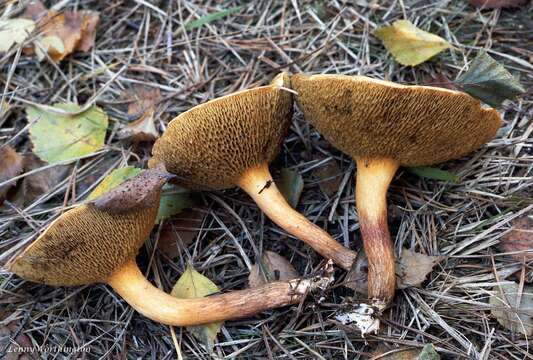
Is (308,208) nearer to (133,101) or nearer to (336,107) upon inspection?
(336,107)

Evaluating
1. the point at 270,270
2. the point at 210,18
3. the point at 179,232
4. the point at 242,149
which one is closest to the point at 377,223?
the point at 270,270

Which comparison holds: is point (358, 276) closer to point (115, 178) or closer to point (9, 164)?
point (115, 178)

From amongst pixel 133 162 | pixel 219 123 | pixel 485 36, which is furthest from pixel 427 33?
pixel 133 162

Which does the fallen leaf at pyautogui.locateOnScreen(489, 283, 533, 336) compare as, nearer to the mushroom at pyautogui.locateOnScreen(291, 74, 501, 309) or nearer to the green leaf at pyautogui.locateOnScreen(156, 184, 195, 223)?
the mushroom at pyautogui.locateOnScreen(291, 74, 501, 309)

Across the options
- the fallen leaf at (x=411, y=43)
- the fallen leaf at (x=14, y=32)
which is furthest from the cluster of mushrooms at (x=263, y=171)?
the fallen leaf at (x=14, y=32)

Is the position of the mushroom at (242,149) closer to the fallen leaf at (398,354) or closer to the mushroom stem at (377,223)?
the mushroom stem at (377,223)
